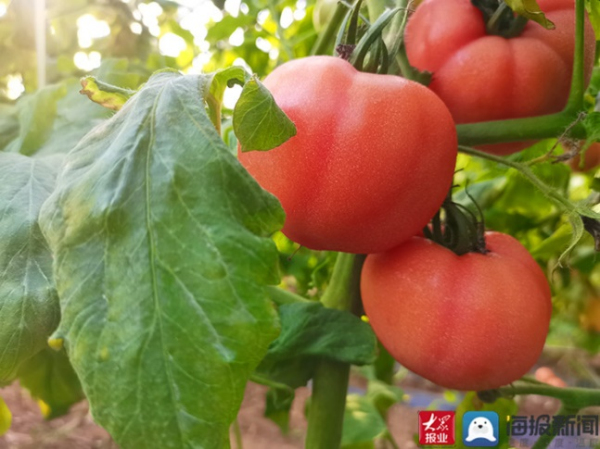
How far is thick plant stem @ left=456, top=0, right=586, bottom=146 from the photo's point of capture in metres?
0.40

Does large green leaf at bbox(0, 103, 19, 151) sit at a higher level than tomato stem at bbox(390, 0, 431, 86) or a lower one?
lower

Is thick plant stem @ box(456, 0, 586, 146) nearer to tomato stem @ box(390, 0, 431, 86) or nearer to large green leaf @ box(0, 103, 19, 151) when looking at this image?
tomato stem @ box(390, 0, 431, 86)

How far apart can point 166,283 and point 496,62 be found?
0.31m

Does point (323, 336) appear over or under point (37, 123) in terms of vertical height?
under

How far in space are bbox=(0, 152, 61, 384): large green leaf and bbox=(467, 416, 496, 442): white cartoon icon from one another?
0.35 meters

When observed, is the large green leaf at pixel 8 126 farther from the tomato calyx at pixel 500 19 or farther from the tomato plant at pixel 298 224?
the tomato calyx at pixel 500 19

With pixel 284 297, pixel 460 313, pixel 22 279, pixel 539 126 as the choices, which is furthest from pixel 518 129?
pixel 22 279

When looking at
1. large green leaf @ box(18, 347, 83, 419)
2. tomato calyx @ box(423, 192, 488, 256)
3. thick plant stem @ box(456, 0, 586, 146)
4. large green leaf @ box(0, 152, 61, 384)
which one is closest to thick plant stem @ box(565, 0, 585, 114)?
thick plant stem @ box(456, 0, 586, 146)

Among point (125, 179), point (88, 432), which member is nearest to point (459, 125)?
point (125, 179)

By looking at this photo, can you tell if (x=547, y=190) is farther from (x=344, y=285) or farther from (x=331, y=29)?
(x=331, y=29)

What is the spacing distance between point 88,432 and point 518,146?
41.5 inches

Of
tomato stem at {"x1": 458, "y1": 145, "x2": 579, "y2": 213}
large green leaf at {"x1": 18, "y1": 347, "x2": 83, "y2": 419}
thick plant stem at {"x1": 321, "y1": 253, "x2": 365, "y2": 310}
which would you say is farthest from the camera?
large green leaf at {"x1": 18, "y1": 347, "x2": 83, "y2": 419}

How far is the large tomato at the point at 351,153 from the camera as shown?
33 cm

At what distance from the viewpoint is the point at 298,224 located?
0.35m
